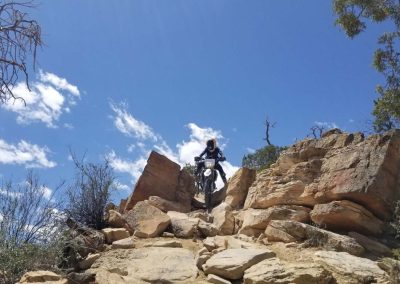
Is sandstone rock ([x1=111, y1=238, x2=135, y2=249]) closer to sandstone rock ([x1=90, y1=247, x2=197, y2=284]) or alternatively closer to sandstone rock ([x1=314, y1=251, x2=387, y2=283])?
sandstone rock ([x1=90, y1=247, x2=197, y2=284])

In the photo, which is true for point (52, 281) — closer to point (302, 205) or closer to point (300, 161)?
point (302, 205)

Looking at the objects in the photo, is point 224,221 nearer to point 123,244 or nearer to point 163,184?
point 123,244

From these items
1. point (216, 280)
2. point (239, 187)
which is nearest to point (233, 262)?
point (216, 280)

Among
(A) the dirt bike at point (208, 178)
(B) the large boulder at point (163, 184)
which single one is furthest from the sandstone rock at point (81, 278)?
(A) the dirt bike at point (208, 178)

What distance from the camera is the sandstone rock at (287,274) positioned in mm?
5656

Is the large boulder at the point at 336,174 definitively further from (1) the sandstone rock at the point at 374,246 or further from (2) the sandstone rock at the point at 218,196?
(2) the sandstone rock at the point at 218,196

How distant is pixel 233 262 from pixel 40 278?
258 cm

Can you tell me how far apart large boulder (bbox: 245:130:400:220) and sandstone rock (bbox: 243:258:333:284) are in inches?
95.7

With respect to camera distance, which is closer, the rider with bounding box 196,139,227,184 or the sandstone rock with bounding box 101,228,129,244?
the sandstone rock with bounding box 101,228,129,244

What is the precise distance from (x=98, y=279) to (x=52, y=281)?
636 millimetres

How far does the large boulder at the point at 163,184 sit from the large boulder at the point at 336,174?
205cm

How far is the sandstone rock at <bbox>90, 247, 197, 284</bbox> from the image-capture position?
638cm

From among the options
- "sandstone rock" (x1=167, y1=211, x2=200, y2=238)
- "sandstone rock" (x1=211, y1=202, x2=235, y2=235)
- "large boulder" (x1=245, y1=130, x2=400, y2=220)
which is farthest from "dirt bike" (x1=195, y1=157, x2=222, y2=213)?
"sandstone rock" (x1=167, y1=211, x2=200, y2=238)

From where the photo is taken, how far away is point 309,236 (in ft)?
24.1
